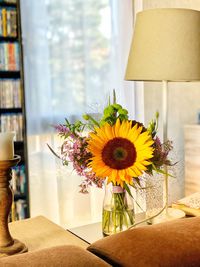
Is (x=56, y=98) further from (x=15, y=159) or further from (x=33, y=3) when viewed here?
(x=15, y=159)

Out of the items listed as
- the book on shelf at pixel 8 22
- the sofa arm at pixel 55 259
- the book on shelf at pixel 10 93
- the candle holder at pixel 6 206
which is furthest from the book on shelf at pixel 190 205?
the book on shelf at pixel 8 22

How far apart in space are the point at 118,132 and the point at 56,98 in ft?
7.00

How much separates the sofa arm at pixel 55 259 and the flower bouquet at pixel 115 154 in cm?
46

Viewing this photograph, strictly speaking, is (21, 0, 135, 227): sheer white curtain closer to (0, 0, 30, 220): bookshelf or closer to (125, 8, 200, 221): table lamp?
(0, 0, 30, 220): bookshelf

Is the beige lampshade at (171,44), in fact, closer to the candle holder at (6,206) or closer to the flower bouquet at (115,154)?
the flower bouquet at (115,154)

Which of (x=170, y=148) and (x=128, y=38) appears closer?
(x=170, y=148)

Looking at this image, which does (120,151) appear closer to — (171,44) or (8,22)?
(171,44)

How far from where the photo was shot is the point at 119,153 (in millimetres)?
1091

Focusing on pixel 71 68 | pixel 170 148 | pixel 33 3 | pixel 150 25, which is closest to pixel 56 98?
pixel 71 68

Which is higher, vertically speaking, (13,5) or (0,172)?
(13,5)

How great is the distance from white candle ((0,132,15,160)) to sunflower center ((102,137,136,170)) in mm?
230

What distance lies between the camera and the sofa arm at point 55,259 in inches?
22.5

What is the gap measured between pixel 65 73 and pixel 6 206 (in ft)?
7.29

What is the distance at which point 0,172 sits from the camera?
103 cm
